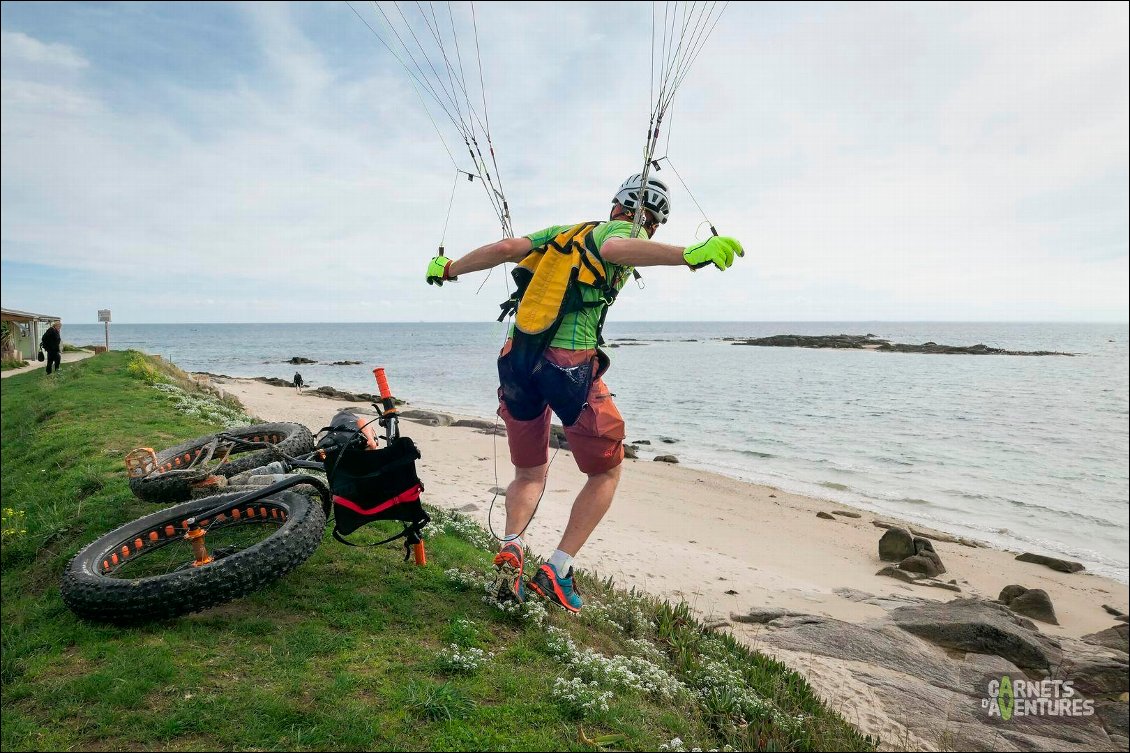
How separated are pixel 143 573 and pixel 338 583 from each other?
155cm

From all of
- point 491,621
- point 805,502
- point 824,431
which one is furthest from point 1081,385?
point 491,621

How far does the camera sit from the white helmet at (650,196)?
4.54 meters

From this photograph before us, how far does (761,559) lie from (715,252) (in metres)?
8.01

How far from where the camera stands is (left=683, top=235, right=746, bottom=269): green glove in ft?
11.2

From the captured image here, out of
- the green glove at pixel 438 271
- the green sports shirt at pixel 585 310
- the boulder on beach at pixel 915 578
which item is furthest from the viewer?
the boulder on beach at pixel 915 578

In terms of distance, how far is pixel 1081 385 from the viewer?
4262cm

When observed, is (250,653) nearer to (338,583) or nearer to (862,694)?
(338,583)

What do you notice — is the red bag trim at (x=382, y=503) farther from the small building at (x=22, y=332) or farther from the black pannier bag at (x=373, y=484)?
the small building at (x=22, y=332)

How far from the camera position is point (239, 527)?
5508 mm

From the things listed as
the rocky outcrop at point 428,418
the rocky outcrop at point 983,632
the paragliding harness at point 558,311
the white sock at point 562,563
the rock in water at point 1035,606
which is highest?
the paragliding harness at point 558,311

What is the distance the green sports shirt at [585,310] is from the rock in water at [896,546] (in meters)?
8.94

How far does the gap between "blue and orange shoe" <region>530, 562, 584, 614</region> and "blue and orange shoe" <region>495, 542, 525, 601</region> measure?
13 cm
